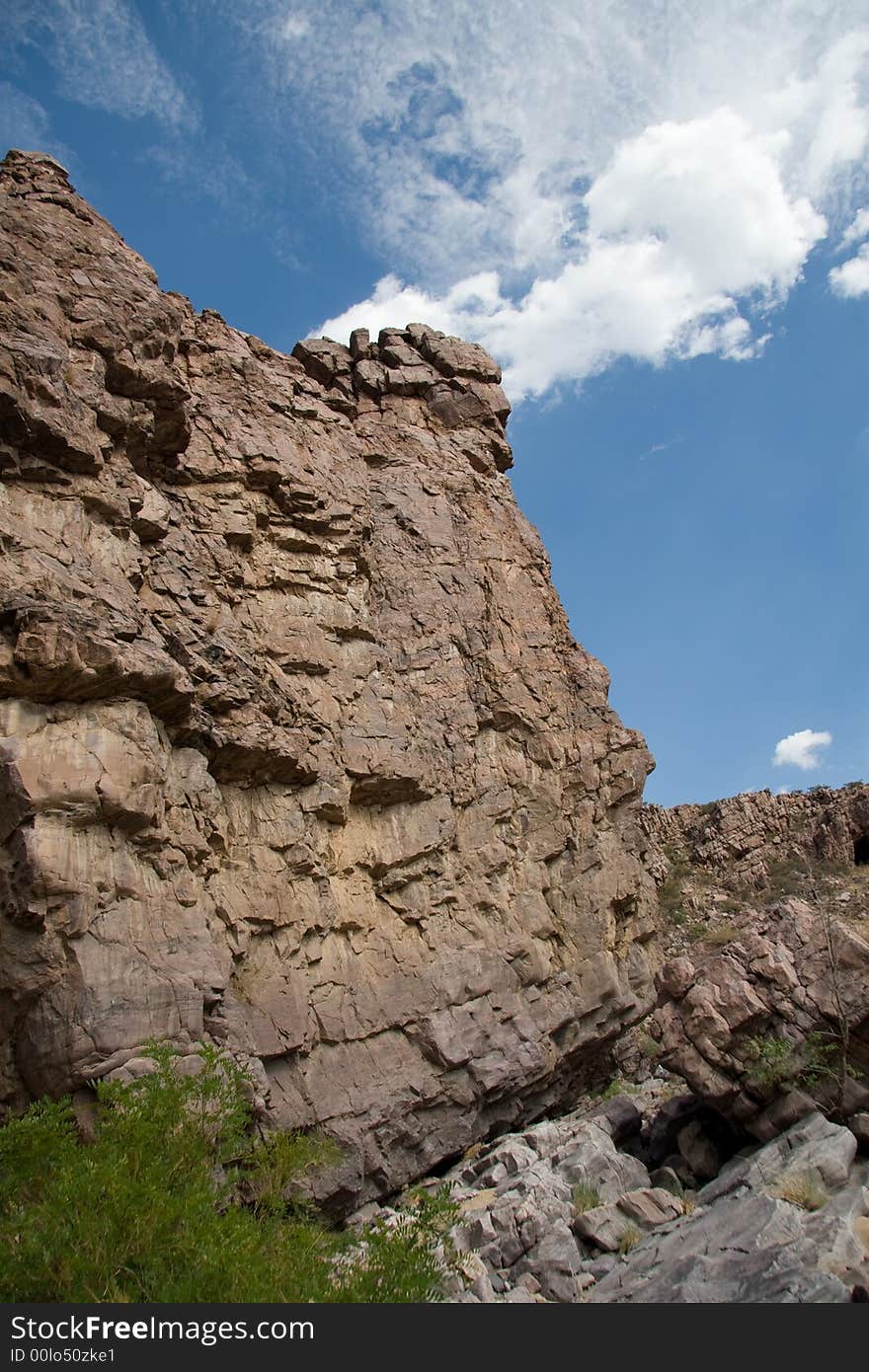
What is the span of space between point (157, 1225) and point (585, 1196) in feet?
27.0

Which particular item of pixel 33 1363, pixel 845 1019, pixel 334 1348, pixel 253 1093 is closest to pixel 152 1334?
pixel 33 1363

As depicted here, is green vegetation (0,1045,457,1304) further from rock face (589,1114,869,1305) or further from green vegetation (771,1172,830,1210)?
green vegetation (771,1172,830,1210)

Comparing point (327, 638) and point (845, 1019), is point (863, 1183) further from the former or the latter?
point (327, 638)

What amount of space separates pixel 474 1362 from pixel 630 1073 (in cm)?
1524

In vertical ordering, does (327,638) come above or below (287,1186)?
above

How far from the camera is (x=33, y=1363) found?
23.8 feet

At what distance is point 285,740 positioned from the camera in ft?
52.9

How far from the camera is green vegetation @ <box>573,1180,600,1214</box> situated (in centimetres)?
1368

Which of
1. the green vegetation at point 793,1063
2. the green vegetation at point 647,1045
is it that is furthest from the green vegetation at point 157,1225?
the green vegetation at point 647,1045

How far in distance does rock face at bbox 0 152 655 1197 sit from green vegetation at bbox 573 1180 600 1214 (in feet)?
9.55

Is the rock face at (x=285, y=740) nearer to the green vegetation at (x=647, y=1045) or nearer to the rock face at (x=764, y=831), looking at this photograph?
the green vegetation at (x=647, y=1045)

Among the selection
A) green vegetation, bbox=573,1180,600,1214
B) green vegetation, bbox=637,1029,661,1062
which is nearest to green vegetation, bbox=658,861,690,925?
green vegetation, bbox=637,1029,661,1062

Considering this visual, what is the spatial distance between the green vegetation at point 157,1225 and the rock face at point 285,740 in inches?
51.8

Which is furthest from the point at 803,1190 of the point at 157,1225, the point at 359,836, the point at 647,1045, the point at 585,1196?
the point at 647,1045
